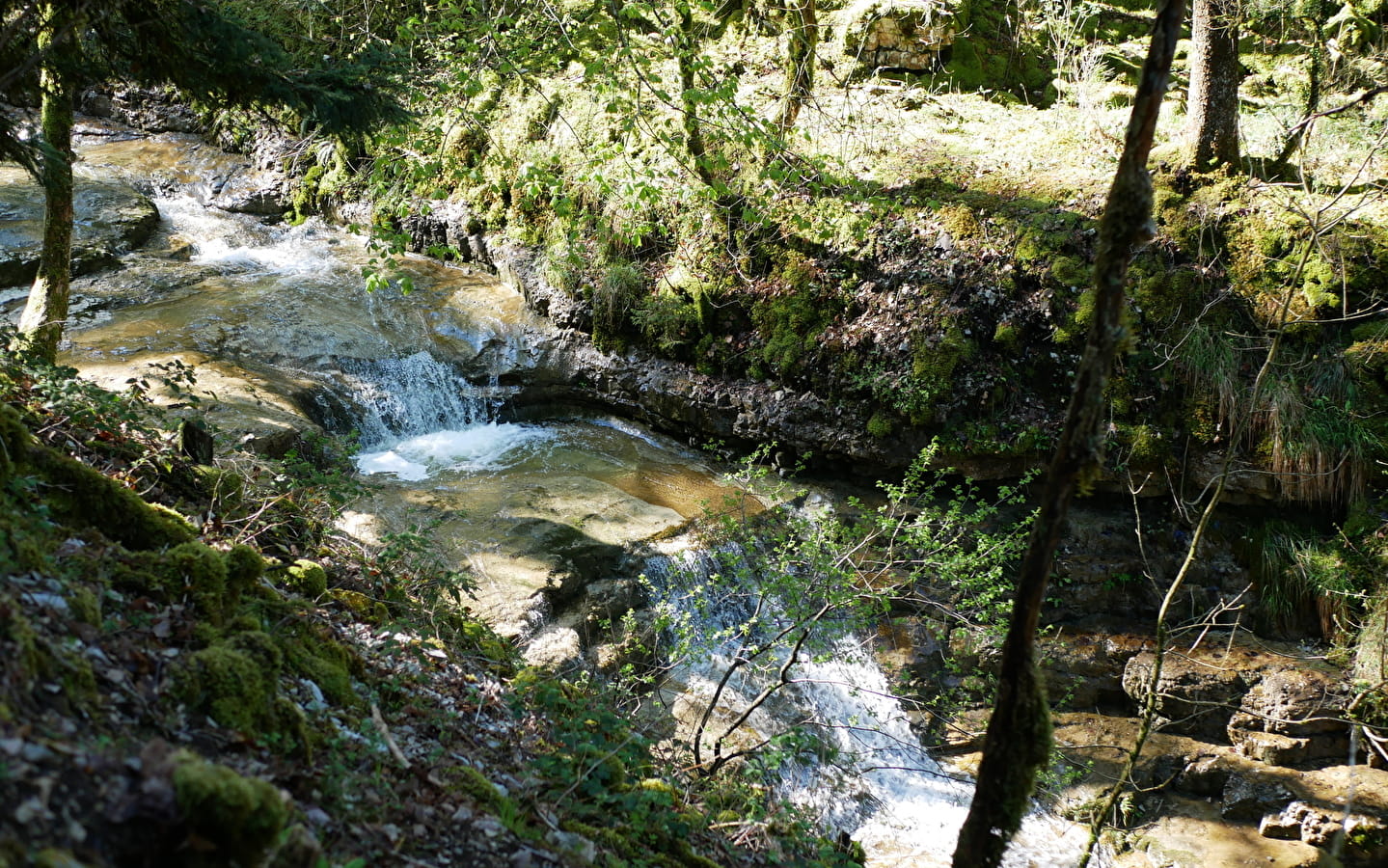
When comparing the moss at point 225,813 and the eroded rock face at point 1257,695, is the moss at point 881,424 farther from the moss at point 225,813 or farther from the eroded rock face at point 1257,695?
the moss at point 225,813

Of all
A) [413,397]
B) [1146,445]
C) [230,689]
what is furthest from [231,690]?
[1146,445]

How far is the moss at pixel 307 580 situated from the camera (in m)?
4.17

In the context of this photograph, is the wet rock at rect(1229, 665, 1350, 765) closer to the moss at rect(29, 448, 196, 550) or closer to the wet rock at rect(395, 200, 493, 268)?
the moss at rect(29, 448, 196, 550)

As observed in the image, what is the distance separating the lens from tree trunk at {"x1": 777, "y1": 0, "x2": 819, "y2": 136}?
9.37m

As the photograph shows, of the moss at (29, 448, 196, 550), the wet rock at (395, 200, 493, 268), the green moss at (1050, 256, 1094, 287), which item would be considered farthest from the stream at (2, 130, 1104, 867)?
the green moss at (1050, 256, 1094, 287)

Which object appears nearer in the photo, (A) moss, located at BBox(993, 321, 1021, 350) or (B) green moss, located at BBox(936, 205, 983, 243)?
(A) moss, located at BBox(993, 321, 1021, 350)

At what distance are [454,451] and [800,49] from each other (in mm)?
6393

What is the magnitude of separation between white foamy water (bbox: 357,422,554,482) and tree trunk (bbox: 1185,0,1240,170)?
8.04 m

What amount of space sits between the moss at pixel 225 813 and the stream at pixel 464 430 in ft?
11.4

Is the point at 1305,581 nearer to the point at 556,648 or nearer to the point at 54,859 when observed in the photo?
the point at 556,648

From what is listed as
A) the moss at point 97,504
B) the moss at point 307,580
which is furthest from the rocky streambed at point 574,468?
the moss at point 97,504

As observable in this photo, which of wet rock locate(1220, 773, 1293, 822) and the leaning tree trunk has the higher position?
the leaning tree trunk

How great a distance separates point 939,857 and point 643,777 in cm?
310

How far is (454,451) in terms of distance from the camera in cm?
917
